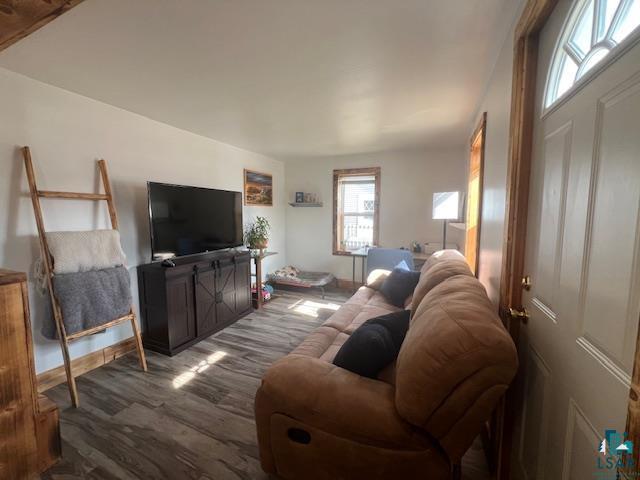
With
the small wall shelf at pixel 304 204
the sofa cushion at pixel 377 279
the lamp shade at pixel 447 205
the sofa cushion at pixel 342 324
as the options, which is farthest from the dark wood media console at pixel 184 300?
the lamp shade at pixel 447 205

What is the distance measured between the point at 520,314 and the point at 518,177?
2.03 feet

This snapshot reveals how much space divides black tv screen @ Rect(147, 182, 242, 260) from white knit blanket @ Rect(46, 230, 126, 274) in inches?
13.8

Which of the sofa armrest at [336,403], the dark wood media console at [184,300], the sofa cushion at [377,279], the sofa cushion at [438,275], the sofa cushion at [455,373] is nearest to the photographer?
the sofa cushion at [455,373]

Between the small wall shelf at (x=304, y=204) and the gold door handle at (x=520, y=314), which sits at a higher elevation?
the small wall shelf at (x=304, y=204)

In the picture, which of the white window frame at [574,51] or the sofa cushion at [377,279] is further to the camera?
the sofa cushion at [377,279]

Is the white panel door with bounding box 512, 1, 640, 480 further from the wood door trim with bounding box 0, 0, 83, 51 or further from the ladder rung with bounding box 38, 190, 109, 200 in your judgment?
the ladder rung with bounding box 38, 190, 109, 200

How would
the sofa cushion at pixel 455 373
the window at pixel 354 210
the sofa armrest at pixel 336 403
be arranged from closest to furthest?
the sofa cushion at pixel 455 373, the sofa armrest at pixel 336 403, the window at pixel 354 210

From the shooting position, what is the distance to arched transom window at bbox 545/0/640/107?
2.28ft

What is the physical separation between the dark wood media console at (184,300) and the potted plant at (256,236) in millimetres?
761

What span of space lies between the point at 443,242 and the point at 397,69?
9.31ft

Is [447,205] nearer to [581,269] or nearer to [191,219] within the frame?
[581,269]

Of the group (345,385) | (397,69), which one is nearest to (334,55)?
(397,69)

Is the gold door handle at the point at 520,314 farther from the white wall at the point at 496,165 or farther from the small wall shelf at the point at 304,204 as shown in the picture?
the small wall shelf at the point at 304,204

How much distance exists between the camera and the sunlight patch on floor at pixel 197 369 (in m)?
2.20
